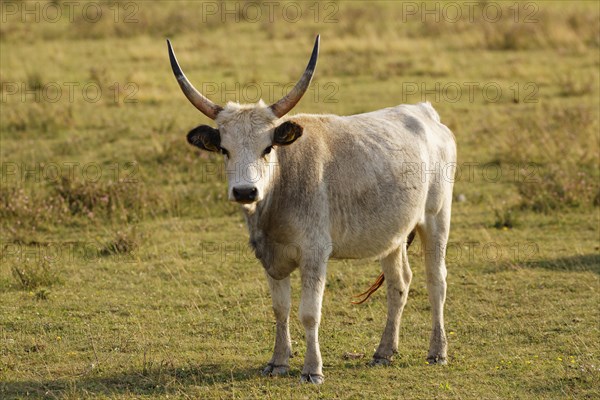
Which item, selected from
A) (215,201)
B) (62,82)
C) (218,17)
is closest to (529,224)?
(215,201)

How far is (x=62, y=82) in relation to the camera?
1925 cm

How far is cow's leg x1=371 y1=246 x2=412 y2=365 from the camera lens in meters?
7.98

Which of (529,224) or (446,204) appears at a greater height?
(446,204)

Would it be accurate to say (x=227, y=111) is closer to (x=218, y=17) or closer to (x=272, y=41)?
(x=272, y=41)

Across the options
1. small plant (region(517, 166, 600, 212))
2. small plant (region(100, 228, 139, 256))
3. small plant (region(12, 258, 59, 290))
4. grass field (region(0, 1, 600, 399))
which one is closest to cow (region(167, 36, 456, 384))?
grass field (region(0, 1, 600, 399))

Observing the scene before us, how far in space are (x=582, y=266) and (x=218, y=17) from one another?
19794 mm

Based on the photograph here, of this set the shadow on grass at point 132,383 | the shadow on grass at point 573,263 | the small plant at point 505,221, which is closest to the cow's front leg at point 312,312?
the shadow on grass at point 132,383

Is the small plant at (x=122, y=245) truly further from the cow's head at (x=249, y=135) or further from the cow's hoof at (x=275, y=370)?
the cow's head at (x=249, y=135)

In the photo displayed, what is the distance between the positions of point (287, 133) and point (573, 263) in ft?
15.9

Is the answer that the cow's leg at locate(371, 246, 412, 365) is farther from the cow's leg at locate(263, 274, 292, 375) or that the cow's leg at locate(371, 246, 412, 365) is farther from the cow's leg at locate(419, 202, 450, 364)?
the cow's leg at locate(263, 274, 292, 375)

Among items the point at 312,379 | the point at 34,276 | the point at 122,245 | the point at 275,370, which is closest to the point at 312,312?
the point at 312,379

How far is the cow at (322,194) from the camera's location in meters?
6.93

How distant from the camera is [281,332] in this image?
24.7ft

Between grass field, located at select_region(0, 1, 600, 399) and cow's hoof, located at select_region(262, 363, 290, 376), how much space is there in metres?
0.09
